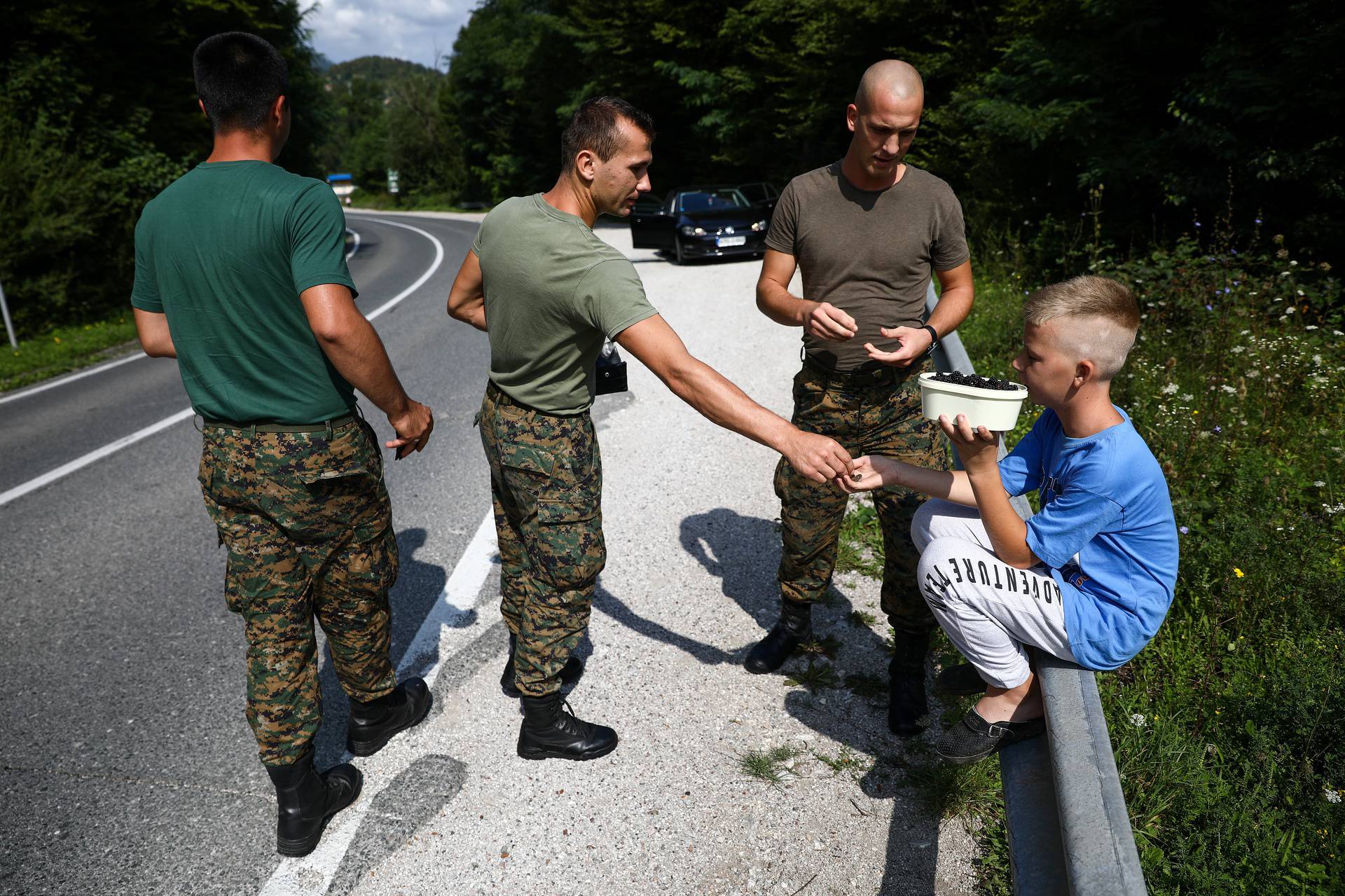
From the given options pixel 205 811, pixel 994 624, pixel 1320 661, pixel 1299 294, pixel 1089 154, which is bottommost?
pixel 205 811

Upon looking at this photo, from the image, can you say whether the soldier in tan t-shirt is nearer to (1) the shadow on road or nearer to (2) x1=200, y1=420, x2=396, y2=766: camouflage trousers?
(1) the shadow on road

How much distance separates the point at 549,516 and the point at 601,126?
4.29 feet

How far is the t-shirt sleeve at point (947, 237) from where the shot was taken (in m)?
3.23

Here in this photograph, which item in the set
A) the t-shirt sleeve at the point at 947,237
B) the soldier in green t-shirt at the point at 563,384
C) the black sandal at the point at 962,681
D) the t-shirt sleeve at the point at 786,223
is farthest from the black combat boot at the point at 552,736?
the t-shirt sleeve at the point at 947,237

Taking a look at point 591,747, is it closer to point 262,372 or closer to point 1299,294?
point 262,372

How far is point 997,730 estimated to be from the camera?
7.27ft

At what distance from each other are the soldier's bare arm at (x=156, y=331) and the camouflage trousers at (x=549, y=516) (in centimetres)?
108

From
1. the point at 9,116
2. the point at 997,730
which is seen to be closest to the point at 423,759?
the point at 997,730

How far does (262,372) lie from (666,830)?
1.94 m

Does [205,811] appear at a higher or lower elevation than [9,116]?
lower

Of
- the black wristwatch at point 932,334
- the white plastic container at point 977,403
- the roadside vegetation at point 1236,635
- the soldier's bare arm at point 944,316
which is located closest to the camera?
the white plastic container at point 977,403

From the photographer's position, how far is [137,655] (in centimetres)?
376

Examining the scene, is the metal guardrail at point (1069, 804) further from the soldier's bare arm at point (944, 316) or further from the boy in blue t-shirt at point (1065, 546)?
the soldier's bare arm at point (944, 316)

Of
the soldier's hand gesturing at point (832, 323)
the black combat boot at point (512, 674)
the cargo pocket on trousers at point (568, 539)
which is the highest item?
the soldier's hand gesturing at point (832, 323)
